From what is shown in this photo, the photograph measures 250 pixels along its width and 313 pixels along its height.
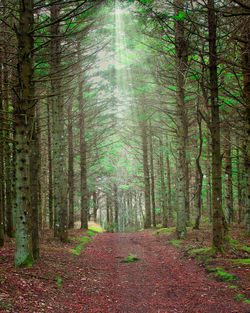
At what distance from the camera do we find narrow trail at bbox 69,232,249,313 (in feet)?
15.4

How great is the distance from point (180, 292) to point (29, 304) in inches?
122

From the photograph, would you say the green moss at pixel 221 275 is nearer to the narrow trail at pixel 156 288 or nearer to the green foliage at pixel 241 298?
the narrow trail at pixel 156 288

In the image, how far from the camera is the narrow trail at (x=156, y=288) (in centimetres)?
468

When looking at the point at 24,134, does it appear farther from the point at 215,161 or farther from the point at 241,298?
the point at 241,298

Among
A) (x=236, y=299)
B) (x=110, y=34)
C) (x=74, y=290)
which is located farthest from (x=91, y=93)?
(x=236, y=299)

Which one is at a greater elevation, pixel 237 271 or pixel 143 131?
pixel 143 131

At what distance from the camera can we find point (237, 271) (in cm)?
588

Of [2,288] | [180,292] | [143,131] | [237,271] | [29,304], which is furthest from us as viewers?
[143,131]

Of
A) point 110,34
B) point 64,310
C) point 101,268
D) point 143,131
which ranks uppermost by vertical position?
point 110,34

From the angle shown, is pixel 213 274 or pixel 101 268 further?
pixel 101 268

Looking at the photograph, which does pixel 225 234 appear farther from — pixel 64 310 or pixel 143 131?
pixel 143 131

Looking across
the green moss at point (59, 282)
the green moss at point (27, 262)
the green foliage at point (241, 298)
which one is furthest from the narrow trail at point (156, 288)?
the green moss at point (27, 262)

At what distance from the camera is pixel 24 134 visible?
20.6ft

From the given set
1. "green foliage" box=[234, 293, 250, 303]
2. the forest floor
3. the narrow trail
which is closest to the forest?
the forest floor
